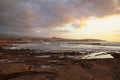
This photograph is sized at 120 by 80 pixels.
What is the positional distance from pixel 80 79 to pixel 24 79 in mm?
3349

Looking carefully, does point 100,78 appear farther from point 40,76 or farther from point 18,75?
point 18,75

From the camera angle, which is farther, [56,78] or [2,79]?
[56,78]

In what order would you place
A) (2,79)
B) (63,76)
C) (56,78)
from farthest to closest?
(63,76), (56,78), (2,79)

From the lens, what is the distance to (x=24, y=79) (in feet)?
29.1

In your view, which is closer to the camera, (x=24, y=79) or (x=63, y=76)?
(x=24, y=79)

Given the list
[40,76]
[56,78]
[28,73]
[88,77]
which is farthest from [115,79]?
[28,73]

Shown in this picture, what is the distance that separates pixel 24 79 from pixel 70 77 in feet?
9.49

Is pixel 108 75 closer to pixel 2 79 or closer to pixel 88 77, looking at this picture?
pixel 88 77

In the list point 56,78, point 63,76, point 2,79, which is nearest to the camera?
point 2,79

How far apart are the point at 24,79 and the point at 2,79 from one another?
3.93 feet

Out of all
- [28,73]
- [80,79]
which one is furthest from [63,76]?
[28,73]

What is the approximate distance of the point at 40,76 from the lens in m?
9.59

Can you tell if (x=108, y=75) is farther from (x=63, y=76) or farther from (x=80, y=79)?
(x=63, y=76)

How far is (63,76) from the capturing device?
10.1 meters
